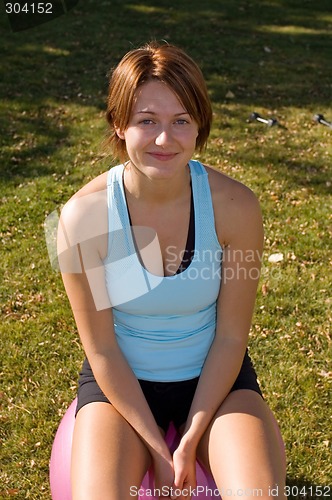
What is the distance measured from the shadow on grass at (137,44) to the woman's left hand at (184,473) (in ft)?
13.3

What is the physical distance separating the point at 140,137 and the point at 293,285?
2260 mm

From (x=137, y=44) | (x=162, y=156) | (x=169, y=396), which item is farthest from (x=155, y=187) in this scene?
(x=137, y=44)

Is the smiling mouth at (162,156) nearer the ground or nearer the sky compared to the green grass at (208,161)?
nearer the sky

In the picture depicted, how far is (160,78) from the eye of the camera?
255 cm

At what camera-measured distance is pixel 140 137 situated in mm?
2592

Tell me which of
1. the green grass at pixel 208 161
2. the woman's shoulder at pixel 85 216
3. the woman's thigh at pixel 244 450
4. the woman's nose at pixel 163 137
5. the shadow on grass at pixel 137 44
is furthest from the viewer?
the shadow on grass at pixel 137 44

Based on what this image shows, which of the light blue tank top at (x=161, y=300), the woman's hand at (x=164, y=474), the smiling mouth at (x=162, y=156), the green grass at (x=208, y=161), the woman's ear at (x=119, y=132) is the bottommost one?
the green grass at (x=208, y=161)

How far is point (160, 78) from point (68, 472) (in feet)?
5.05

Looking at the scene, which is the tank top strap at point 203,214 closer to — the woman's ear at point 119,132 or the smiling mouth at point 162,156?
the smiling mouth at point 162,156

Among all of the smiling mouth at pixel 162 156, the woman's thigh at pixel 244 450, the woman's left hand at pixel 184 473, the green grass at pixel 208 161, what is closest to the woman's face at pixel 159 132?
the smiling mouth at pixel 162 156

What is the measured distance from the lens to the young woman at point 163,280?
2.52 metres

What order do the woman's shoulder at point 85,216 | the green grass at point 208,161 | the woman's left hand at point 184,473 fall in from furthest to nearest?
the green grass at point 208,161
the woman's shoulder at point 85,216
the woman's left hand at point 184,473

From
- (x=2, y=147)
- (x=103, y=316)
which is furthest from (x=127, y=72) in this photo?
(x=2, y=147)

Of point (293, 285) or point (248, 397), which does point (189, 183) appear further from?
point (293, 285)
